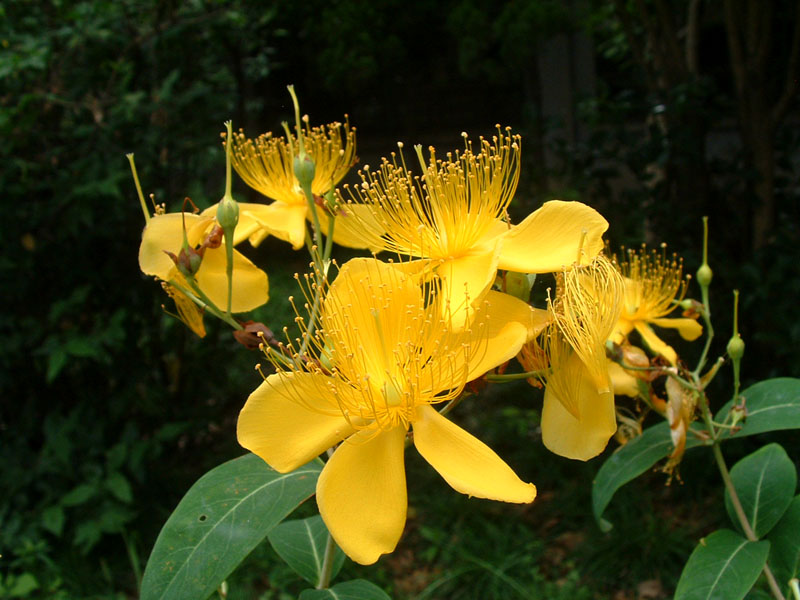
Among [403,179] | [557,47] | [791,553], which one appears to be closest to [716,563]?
[791,553]

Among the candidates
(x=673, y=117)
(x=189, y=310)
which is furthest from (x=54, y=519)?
(x=673, y=117)

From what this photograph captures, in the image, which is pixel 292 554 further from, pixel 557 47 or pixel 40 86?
pixel 557 47

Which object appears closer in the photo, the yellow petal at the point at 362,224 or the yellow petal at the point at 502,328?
the yellow petal at the point at 502,328

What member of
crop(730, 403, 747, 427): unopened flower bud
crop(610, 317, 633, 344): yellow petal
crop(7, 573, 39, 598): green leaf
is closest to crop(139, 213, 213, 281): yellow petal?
crop(610, 317, 633, 344): yellow petal

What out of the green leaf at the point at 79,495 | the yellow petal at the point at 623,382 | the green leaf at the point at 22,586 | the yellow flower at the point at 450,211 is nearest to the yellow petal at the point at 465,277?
the yellow flower at the point at 450,211

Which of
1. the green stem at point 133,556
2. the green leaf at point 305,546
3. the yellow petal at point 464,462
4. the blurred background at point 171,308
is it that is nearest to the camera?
the yellow petal at point 464,462

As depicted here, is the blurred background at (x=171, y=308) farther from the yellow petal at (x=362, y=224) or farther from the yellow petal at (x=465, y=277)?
the yellow petal at (x=465, y=277)
